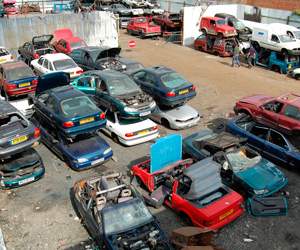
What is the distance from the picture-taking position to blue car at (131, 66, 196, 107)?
1409 cm

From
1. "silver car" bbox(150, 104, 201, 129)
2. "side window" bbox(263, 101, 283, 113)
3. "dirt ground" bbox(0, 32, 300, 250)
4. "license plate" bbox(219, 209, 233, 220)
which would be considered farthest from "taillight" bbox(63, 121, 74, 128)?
"side window" bbox(263, 101, 283, 113)

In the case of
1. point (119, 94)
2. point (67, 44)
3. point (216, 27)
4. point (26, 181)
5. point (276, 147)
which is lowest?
point (26, 181)

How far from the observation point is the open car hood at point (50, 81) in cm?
1420

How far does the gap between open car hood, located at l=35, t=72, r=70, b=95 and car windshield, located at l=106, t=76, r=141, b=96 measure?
2.22 metres

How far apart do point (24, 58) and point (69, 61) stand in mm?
4862

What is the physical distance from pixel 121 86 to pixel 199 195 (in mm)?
6115

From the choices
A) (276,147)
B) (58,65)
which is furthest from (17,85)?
(276,147)

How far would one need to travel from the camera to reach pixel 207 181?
9.24 m

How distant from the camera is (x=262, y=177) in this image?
10.1 metres

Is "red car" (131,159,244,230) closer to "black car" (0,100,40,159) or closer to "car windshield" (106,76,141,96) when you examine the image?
"black car" (0,100,40,159)

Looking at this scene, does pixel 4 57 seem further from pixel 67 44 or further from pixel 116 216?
pixel 116 216

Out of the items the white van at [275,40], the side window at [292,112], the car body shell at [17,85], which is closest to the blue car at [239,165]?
the side window at [292,112]

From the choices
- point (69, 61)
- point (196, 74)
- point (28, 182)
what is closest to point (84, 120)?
point (28, 182)

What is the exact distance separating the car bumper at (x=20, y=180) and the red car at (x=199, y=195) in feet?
10.5
